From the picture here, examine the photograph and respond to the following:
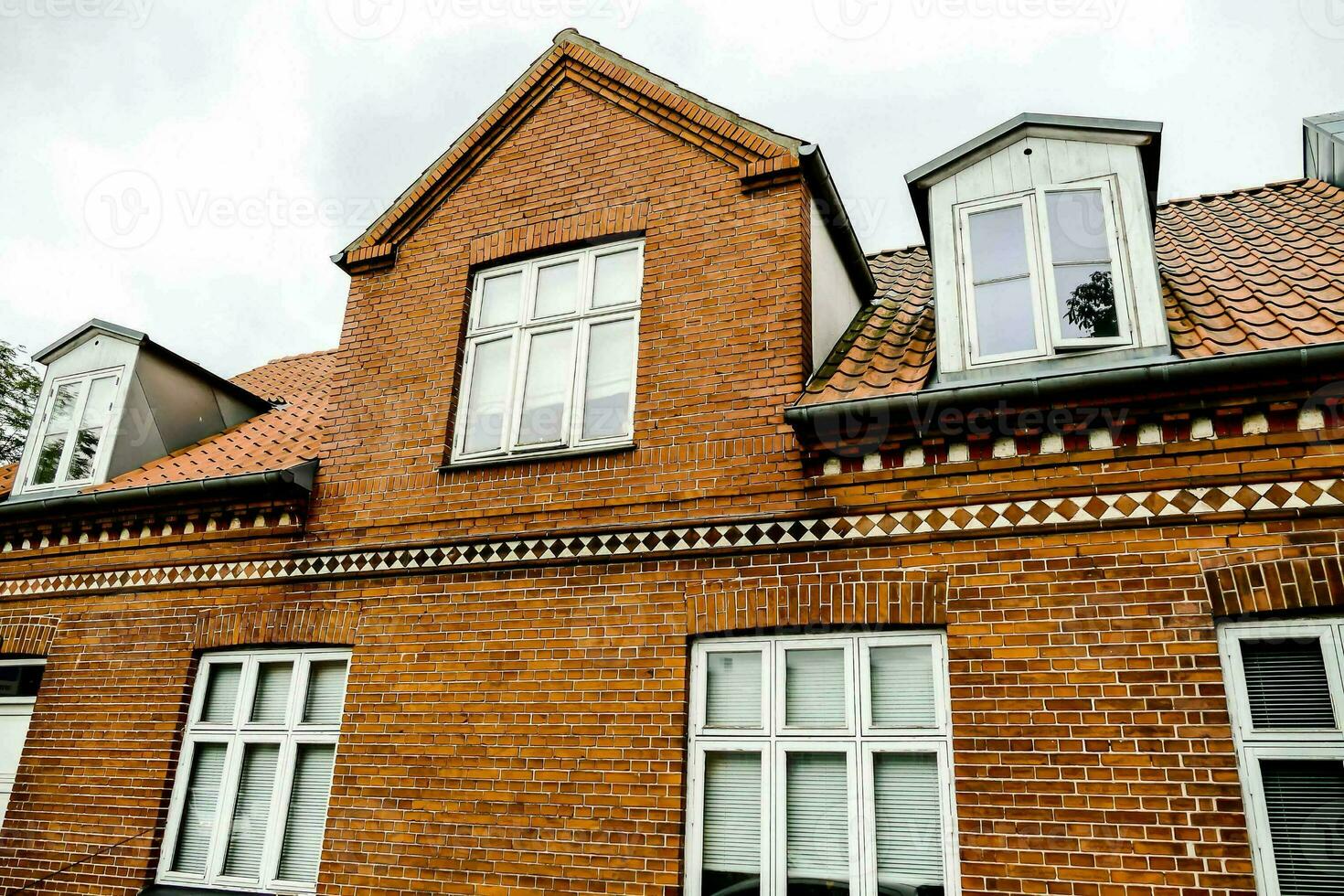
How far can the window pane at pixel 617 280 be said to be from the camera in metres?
7.82

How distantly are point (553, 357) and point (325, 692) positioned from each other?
132 inches

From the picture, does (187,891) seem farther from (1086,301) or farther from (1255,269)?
(1255,269)

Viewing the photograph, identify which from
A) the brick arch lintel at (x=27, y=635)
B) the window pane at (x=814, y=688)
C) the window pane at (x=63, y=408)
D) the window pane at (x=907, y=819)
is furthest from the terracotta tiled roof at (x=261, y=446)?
the window pane at (x=907, y=819)

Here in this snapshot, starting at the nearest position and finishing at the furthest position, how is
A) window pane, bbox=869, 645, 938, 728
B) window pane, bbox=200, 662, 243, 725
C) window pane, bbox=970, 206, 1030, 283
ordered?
window pane, bbox=869, 645, 938, 728 < window pane, bbox=970, 206, 1030, 283 < window pane, bbox=200, 662, 243, 725

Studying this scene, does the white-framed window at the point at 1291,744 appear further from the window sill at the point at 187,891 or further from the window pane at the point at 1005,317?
the window sill at the point at 187,891

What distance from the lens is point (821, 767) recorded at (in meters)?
5.87

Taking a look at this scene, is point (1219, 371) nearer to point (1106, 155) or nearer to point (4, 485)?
point (1106, 155)

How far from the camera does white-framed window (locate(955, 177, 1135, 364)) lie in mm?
6199

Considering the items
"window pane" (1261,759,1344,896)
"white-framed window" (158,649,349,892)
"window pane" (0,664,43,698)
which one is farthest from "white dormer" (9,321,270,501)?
"window pane" (1261,759,1344,896)

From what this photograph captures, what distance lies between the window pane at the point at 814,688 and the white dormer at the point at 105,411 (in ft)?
24.2

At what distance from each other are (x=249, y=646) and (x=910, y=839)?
5.59 meters

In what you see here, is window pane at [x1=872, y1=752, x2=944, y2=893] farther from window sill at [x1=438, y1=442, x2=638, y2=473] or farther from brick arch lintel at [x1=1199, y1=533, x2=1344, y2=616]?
window sill at [x1=438, y1=442, x2=638, y2=473]

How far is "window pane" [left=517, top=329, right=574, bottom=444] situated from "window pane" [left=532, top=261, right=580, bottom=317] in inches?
9.6

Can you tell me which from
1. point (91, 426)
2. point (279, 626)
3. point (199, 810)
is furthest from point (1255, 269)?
point (91, 426)
